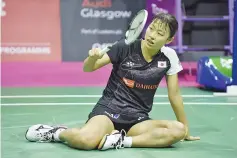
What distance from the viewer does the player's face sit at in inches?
158

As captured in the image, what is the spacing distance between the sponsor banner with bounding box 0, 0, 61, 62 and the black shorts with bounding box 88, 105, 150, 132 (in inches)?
255

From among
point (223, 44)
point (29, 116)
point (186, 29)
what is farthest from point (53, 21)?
point (29, 116)

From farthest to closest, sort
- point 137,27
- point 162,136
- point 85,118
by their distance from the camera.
Result: point 85,118 → point 162,136 → point 137,27

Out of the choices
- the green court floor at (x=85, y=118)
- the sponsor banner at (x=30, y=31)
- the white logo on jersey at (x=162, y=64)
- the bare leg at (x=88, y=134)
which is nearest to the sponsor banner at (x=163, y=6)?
the sponsor banner at (x=30, y=31)

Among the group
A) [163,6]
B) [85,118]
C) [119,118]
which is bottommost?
[85,118]

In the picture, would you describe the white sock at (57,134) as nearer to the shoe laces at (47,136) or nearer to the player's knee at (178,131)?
the shoe laces at (47,136)

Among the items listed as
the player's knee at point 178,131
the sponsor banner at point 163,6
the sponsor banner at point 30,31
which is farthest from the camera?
the sponsor banner at point 30,31

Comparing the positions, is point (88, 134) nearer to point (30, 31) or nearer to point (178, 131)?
point (178, 131)

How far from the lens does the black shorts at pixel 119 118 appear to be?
13.5 ft

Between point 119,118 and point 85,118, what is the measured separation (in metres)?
1.14

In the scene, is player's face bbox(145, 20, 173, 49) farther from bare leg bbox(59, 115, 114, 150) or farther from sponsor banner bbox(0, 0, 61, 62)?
sponsor banner bbox(0, 0, 61, 62)

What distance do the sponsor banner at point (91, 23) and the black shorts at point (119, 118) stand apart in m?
6.44

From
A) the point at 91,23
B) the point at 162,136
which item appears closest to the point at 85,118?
the point at 162,136

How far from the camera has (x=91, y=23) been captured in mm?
10531
